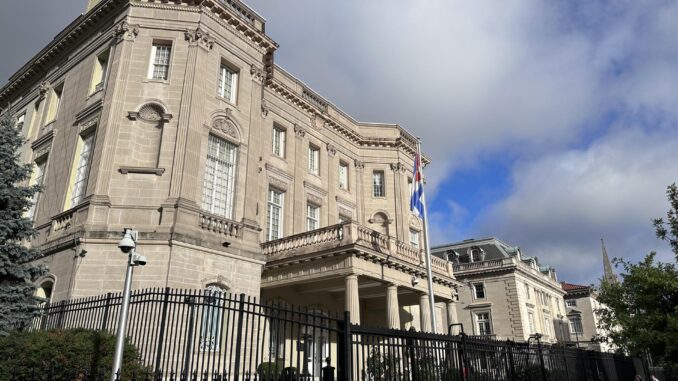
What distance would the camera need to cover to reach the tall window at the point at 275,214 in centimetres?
2606

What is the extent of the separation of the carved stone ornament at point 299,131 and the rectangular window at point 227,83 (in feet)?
21.0

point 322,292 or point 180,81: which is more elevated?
point 180,81

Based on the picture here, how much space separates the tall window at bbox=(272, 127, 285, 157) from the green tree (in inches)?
726

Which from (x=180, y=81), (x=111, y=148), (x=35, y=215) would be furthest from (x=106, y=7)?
(x=35, y=215)

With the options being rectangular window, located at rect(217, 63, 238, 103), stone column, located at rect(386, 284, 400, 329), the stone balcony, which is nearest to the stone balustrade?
the stone balcony

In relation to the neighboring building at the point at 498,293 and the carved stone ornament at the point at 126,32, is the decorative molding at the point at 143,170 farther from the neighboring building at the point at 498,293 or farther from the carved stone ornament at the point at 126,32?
the neighboring building at the point at 498,293

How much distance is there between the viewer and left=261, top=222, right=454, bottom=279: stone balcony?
21109 mm

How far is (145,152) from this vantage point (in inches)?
778

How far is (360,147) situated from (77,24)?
1871 cm

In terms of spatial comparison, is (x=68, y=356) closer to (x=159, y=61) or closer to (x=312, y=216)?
(x=159, y=61)

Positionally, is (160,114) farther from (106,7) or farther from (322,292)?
(322,292)

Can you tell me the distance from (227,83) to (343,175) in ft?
39.6

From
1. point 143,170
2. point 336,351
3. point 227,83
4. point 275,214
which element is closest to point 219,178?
point 143,170

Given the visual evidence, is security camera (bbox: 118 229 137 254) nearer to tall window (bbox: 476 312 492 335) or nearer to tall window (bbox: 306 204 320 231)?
tall window (bbox: 306 204 320 231)
